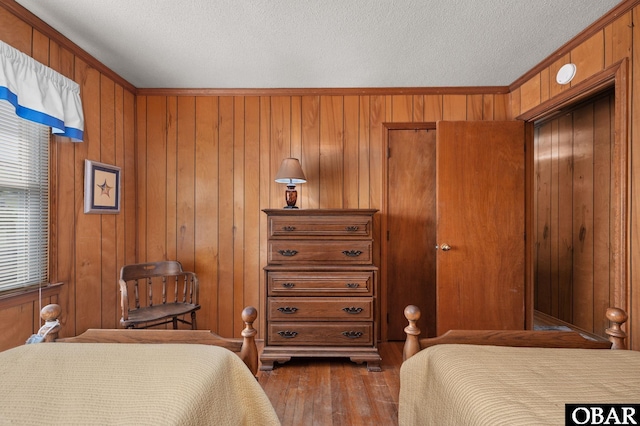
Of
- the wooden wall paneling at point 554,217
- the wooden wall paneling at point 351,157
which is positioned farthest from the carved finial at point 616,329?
the wooden wall paneling at point 554,217

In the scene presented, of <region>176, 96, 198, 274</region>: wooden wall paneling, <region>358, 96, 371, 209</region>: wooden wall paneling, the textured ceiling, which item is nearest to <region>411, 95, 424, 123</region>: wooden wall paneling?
the textured ceiling

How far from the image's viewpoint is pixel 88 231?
2490 mm

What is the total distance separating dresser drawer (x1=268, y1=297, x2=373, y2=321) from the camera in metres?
2.53

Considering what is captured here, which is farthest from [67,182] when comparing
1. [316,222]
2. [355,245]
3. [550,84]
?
[550,84]

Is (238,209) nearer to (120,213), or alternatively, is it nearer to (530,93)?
(120,213)

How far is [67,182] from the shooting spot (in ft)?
7.55

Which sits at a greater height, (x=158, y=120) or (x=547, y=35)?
(x=547, y=35)

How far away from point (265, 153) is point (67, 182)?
1574mm

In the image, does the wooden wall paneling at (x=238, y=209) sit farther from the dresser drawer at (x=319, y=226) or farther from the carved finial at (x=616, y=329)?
the carved finial at (x=616, y=329)

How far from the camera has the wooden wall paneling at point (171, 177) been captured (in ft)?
10.3

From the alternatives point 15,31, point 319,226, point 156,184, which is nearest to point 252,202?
point 319,226

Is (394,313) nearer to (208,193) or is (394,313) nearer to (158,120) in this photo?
(208,193)

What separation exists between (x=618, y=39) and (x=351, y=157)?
200 cm

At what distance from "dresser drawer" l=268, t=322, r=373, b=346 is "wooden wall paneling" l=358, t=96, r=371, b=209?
45.4 inches
